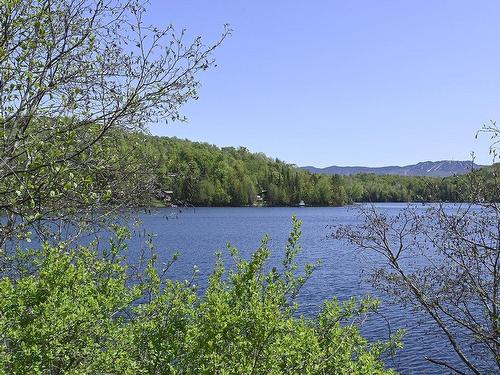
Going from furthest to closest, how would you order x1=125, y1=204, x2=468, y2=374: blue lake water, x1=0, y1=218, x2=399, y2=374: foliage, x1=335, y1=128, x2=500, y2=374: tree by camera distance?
x1=125, y1=204, x2=468, y2=374: blue lake water, x1=335, y1=128, x2=500, y2=374: tree, x1=0, y1=218, x2=399, y2=374: foliage

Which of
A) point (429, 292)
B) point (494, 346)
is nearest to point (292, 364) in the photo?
point (494, 346)

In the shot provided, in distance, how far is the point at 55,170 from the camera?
17.4 ft

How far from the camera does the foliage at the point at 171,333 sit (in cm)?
462

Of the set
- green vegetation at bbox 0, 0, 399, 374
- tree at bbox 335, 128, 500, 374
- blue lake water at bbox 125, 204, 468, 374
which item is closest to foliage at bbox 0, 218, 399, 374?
green vegetation at bbox 0, 0, 399, 374

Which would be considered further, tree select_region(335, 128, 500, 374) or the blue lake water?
the blue lake water

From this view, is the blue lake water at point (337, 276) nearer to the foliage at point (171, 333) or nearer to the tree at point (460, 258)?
the tree at point (460, 258)

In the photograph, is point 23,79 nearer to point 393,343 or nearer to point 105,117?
point 105,117

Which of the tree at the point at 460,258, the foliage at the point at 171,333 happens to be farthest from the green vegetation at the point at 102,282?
the tree at the point at 460,258

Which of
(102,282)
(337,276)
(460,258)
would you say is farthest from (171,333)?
(337,276)

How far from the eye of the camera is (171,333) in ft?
17.0

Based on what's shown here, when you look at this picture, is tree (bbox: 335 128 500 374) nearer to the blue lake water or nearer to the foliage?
the blue lake water

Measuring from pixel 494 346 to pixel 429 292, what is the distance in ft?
5.64

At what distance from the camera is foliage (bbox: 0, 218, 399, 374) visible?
4617 millimetres

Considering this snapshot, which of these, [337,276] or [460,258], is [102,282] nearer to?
[460,258]
